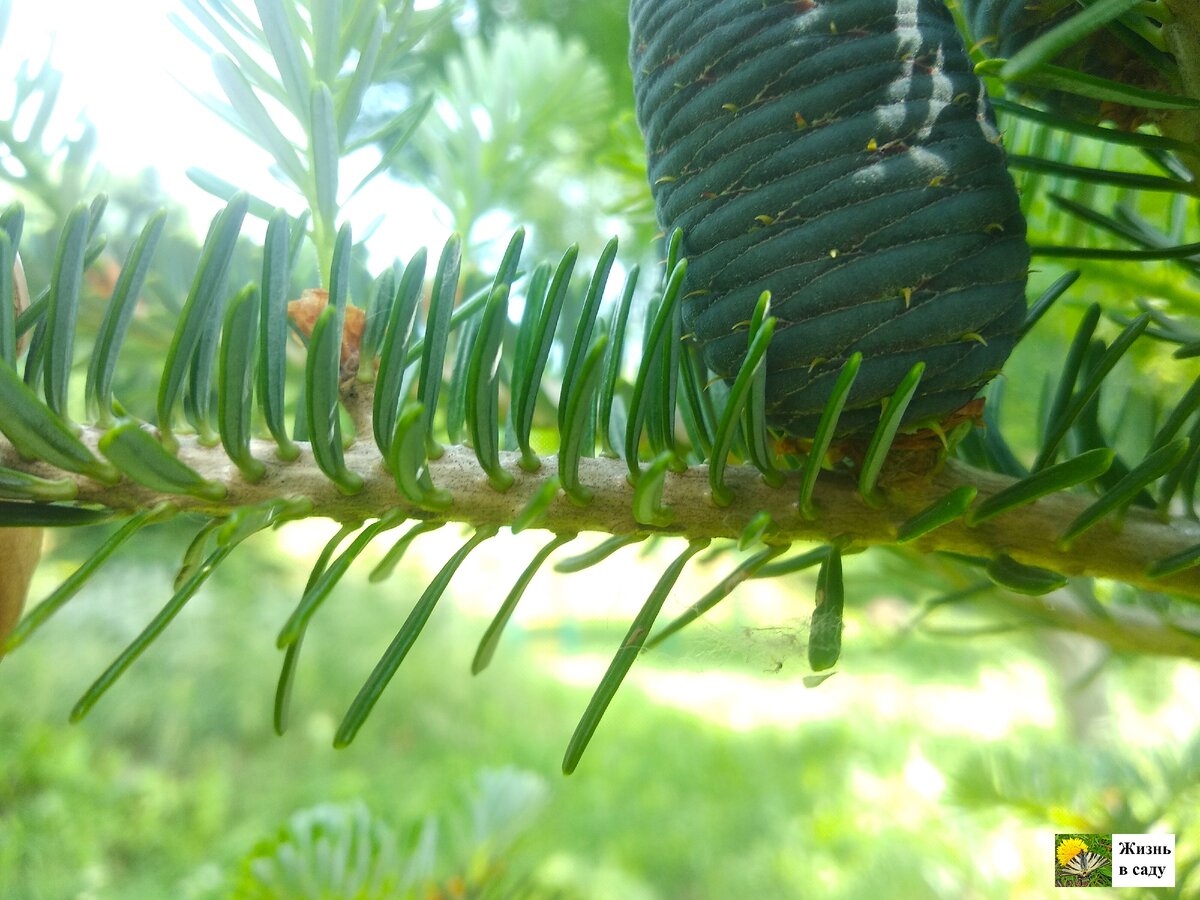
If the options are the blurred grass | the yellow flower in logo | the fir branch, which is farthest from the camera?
the blurred grass

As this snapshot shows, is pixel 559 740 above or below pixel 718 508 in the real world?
below

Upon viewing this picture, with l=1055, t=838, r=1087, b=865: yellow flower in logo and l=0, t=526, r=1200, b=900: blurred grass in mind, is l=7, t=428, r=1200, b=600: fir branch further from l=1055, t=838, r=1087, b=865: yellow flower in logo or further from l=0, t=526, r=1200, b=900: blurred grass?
l=1055, t=838, r=1087, b=865: yellow flower in logo

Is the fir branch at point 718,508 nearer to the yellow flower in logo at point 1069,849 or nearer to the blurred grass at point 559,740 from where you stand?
the blurred grass at point 559,740

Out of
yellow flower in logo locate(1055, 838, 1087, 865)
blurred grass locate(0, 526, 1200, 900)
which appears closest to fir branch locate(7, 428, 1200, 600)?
blurred grass locate(0, 526, 1200, 900)

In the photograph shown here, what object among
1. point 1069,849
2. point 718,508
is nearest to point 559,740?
point 1069,849

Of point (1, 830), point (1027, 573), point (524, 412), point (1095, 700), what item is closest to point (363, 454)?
point (524, 412)

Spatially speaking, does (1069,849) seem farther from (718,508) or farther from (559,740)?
(559,740)

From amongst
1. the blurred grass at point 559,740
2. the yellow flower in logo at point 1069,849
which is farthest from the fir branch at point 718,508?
the yellow flower in logo at point 1069,849
